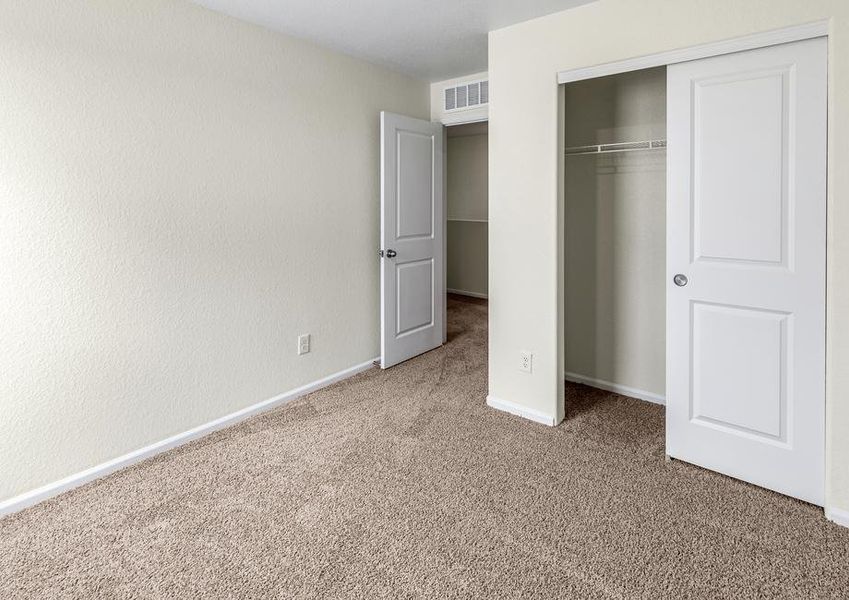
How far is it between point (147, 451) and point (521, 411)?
6.82 feet

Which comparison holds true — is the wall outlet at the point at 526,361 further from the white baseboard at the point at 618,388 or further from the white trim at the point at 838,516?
the white trim at the point at 838,516

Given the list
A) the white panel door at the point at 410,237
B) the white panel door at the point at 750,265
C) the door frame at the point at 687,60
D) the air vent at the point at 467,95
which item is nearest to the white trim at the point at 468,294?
the white panel door at the point at 410,237

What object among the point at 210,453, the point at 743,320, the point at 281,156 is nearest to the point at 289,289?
the point at 281,156

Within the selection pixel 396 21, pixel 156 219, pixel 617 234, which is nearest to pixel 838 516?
pixel 617 234

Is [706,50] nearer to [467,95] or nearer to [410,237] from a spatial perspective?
[467,95]

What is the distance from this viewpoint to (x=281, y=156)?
125 inches

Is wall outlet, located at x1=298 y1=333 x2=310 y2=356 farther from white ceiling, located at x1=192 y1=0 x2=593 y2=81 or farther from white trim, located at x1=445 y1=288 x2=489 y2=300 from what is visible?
white trim, located at x1=445 y1=288 x2=489 y2=300

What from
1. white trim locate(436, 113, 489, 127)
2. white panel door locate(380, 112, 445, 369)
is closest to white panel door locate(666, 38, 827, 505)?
white trim locate(436, 113, 489, 127)

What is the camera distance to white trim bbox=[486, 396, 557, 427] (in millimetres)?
2984

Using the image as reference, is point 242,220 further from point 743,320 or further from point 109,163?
point 743,320

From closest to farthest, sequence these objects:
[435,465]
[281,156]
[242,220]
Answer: [435,465], [242,220], [281,156]

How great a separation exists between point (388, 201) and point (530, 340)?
1.55 m

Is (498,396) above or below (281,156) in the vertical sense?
below

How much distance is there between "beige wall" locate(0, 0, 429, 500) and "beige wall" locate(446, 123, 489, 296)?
3.50m
